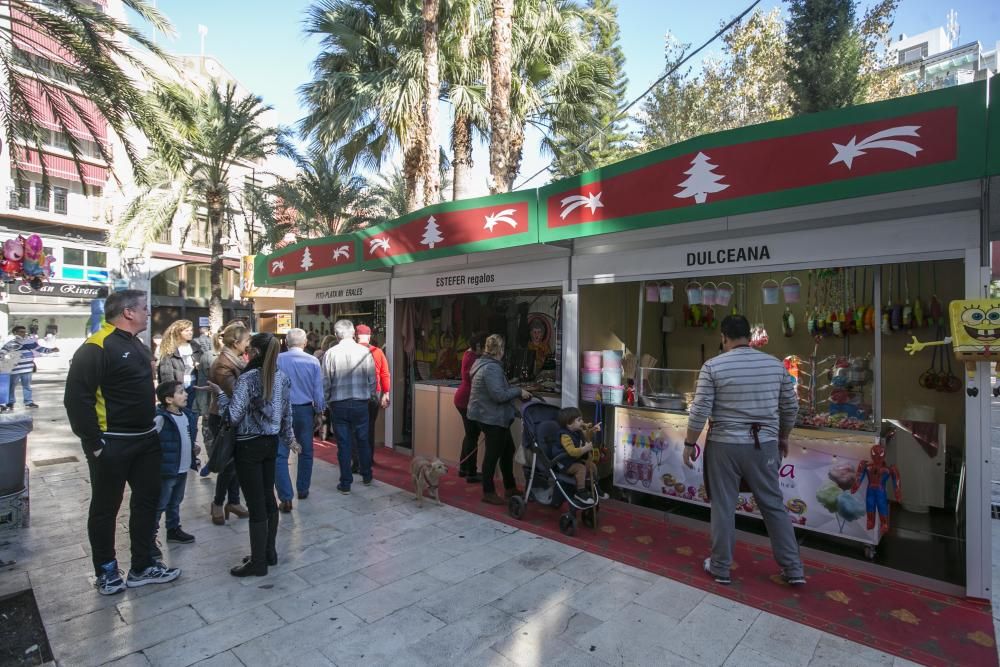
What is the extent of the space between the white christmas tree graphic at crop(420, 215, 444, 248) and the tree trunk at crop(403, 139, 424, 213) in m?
6.15

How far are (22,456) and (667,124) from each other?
23.1m

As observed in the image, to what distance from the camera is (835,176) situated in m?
3.45

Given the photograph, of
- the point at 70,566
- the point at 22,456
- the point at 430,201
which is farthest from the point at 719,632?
the point at 430,201

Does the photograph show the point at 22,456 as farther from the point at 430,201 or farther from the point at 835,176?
the point at 430,201

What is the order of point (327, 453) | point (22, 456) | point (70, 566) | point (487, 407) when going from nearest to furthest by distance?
point (70, 566)
point (22, 456)
point (487, 407)
point (327, 453)

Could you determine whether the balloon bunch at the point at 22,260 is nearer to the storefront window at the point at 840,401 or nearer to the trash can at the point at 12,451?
the trash can at the point at 12,451

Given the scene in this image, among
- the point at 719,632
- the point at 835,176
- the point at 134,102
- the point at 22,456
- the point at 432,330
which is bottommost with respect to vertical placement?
the point at 719,632

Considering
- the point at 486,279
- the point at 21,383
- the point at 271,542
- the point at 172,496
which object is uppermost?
the point at 486,279

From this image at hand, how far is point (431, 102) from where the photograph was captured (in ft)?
37.2

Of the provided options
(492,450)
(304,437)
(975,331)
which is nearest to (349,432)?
(304,437)

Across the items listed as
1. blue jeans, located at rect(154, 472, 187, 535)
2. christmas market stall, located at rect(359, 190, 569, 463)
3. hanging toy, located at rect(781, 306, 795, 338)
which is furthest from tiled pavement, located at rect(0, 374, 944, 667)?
hanging toy, located at rect(781, 306, 795, 338)

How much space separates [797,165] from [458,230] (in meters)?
3.33

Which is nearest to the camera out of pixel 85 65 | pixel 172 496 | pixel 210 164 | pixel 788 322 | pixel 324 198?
pixel 172 496

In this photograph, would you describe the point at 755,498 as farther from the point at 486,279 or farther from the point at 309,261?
the point at 309,261
